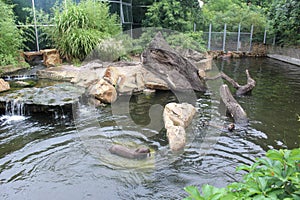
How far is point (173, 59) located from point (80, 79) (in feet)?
8.77

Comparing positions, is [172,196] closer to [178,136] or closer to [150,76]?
[178,136]

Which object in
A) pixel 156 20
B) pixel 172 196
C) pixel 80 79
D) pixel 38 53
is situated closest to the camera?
pixel 172 196

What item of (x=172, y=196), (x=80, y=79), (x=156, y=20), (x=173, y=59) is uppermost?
(x=156, y=20)

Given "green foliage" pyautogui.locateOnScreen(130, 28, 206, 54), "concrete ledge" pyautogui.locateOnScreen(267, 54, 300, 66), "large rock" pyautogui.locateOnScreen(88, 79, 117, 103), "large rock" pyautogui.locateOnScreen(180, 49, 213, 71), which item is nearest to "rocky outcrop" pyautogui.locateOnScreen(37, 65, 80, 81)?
"large rock" pyautogui.locateOnScreen(88, 79, 117, 103)

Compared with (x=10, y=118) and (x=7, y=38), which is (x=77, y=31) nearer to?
(x=7, y=38)

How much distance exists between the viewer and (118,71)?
24.7 ft

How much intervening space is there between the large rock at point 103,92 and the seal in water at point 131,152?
7.93 ft

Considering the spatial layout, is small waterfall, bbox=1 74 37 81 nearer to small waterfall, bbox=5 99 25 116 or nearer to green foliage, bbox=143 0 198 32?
small waterfall, bbox=5 99 25 116

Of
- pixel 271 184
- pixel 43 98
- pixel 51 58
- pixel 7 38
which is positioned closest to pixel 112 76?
pixel 43 98

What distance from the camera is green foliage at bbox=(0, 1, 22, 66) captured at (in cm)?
786

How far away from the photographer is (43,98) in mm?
5809

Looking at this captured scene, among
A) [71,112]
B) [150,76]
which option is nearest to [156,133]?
[71,112]

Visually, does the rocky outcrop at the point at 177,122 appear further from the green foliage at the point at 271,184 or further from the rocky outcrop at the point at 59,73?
the rocky outcrop at the point at 59,73

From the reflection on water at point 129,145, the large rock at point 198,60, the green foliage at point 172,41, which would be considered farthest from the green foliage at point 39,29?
the large rock at point 198,60
